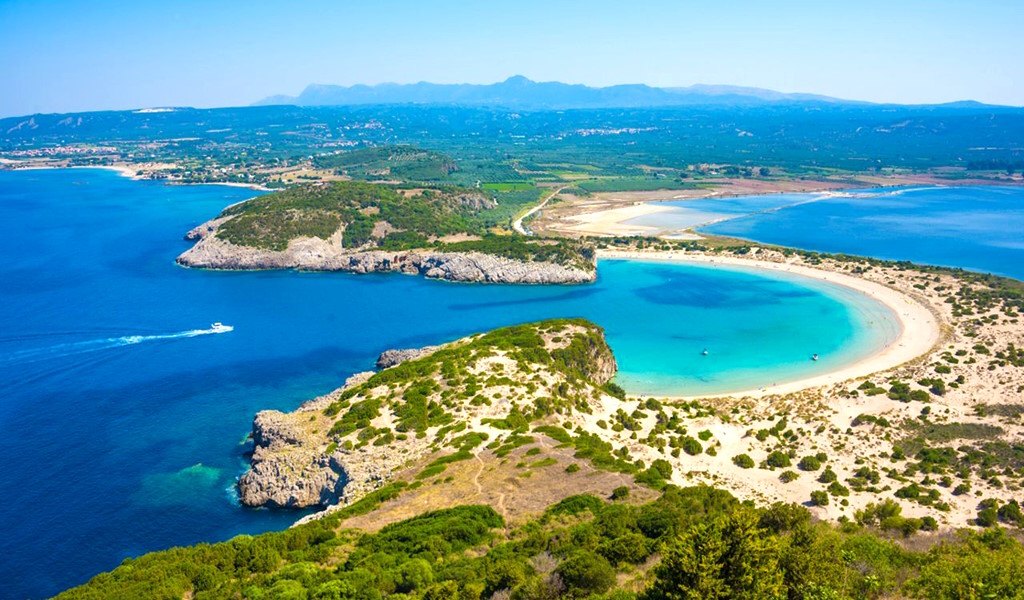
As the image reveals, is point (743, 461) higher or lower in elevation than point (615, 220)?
lower

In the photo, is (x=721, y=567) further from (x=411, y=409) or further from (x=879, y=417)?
(x=879, y=417)

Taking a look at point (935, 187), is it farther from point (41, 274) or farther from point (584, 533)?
point (41, 274)

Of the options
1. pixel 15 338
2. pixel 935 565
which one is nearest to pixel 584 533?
pixel 935 565

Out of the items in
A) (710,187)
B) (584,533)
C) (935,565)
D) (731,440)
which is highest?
(710,187)

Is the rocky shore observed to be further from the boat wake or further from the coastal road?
the boat wake

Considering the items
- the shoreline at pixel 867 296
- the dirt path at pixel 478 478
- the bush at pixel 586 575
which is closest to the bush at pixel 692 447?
the shoreline at pixel 867 296

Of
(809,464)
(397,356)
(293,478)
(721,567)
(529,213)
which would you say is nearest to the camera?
(721,567)

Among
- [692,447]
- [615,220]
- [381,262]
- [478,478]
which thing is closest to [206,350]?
[381,262]
